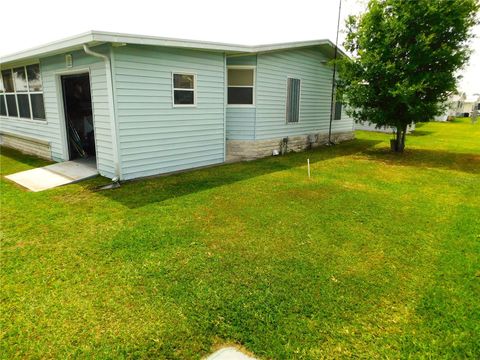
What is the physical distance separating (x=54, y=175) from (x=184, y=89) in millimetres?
3920

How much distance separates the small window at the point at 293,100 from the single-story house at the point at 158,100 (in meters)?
0.04

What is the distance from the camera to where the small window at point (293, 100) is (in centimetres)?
1130

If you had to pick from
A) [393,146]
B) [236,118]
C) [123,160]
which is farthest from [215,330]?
[393,146]

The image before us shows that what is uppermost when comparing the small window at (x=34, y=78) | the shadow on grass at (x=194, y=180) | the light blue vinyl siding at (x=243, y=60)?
the light blue vinyl siding at (x=243, y=60)

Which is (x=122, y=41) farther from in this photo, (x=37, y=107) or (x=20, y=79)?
(x=20, y=79)

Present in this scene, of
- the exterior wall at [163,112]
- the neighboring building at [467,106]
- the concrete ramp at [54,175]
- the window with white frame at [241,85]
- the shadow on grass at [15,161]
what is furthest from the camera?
the neighboring building at [467,106]

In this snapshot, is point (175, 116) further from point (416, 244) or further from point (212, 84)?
point (416, 244)

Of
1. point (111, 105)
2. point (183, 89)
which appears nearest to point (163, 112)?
point (183, 89)

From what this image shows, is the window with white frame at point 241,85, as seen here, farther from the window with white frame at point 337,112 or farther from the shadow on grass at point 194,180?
the window with white frame at point 337,112

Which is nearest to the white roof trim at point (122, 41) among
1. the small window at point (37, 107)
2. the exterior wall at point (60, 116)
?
the exterior wall at point (60, 116)

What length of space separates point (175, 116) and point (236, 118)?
276 centimetres

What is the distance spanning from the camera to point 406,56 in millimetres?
10719

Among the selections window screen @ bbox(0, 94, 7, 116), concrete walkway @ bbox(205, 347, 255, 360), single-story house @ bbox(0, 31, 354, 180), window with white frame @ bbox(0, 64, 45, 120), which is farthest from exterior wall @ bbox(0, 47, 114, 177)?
concrete walkway @ bbox(205, 347, 255, 360)

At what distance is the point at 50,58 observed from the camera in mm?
8672
